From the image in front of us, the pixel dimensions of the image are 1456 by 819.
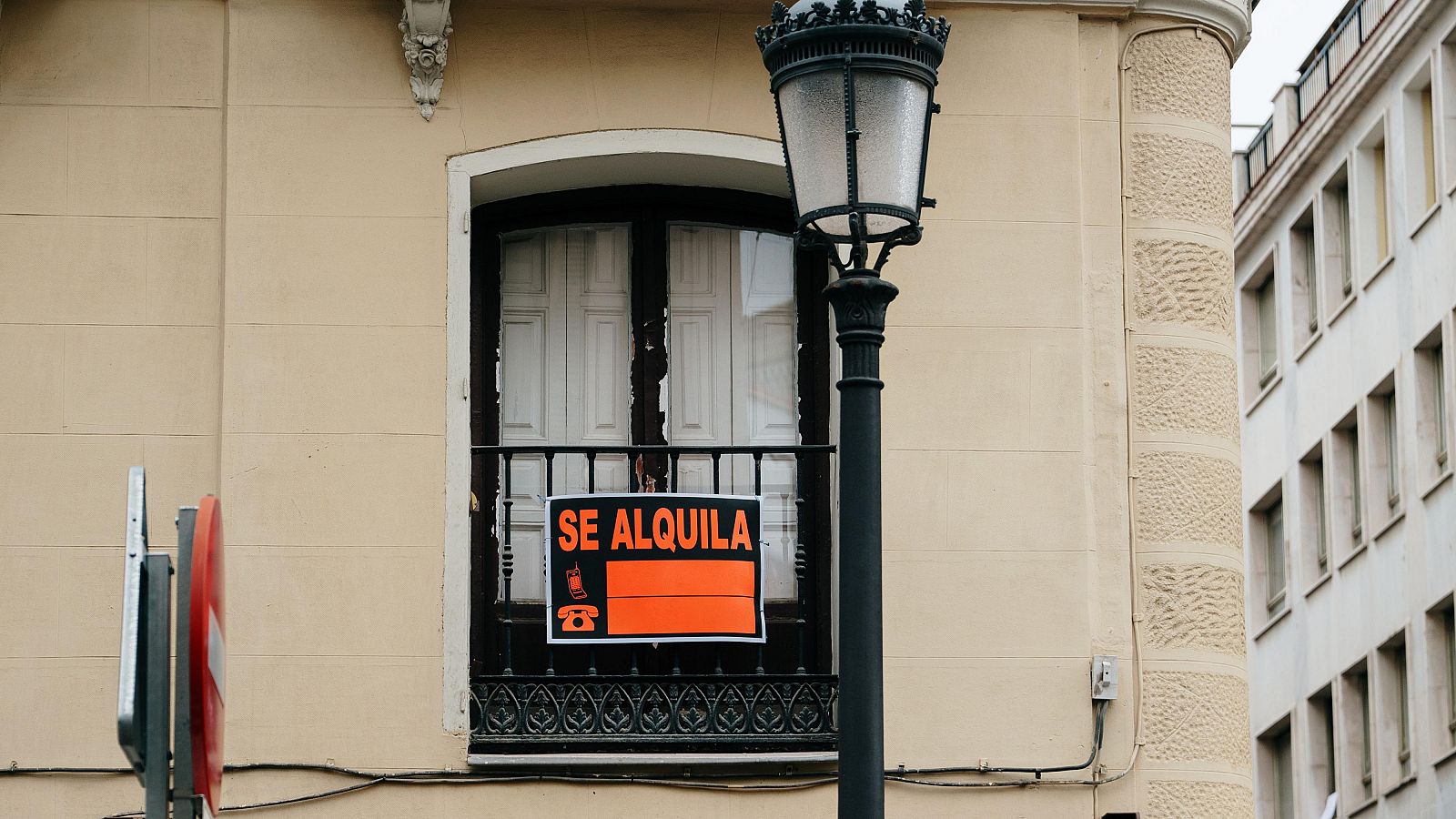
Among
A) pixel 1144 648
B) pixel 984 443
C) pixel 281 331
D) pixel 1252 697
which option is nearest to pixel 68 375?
pixel 281 331

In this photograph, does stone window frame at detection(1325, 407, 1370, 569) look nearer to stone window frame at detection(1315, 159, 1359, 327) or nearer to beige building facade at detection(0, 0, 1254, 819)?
stone window frame at detection(1315, 159, 1359, 327)

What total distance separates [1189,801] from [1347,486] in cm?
2439

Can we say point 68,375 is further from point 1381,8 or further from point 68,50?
point 1381,8

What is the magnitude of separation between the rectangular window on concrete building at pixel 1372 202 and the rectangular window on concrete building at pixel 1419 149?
3.89 feet

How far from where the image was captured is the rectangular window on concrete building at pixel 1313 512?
35312 mm

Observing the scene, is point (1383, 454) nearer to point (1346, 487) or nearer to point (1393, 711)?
point (1346, 487)

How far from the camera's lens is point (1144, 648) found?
11.0 meters

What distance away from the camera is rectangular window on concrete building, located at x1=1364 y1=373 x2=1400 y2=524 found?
Result: 32.5 m

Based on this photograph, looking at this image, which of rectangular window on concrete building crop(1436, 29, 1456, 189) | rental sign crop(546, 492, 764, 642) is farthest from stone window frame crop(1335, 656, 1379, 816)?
rental sign crop(546, 492, 764, 642)

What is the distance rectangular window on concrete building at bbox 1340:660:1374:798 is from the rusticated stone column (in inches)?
902

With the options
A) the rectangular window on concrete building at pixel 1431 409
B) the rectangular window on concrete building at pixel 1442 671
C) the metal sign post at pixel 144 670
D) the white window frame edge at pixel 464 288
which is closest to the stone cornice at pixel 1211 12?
the white window frame edge at pixel 464 288

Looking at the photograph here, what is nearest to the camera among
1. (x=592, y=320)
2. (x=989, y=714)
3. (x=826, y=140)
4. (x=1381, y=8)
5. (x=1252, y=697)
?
(x=826, y=140)

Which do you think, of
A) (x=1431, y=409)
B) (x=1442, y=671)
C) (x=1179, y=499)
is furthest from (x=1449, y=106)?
(x=1179, y=499)

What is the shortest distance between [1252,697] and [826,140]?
105ft
